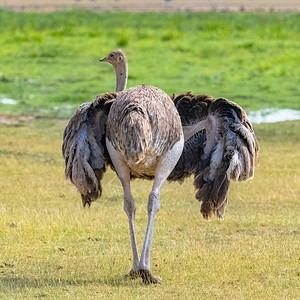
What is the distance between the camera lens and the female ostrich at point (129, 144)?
715cm

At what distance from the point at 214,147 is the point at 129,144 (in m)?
1.37

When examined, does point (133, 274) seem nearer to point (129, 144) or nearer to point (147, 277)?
point (147, 277)

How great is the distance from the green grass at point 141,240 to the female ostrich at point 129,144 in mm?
527

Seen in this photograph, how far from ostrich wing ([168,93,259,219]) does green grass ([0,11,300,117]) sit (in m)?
12.7

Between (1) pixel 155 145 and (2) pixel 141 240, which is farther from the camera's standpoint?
(2) pixel 141 240

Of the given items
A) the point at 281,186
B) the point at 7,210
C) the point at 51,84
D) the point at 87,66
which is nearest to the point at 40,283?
the point at 7,210

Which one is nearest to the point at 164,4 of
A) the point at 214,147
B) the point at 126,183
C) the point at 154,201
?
the point at 214,147

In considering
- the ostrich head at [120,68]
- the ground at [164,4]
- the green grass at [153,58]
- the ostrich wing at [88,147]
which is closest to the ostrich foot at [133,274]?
the ostrich wing at [88,147]

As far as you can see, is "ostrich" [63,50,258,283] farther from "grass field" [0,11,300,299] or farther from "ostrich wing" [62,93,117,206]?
"grass field" [0,11,300,299]

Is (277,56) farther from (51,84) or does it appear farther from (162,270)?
(162,270)

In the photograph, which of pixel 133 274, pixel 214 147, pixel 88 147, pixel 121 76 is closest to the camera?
pixel 133 274

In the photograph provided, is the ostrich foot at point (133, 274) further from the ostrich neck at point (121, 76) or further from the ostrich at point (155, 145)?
the ostrich neck at point (121, 76)

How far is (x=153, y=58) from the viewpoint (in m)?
31.8

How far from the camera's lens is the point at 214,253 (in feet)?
28.6
